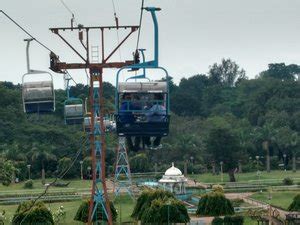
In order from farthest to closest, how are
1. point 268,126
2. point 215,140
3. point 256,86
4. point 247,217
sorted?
1. point 256,86
2. point 268,126
3. point 215,140
4. point 247,217

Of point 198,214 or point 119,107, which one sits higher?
point 119,107

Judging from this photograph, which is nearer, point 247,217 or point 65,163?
point 247,217

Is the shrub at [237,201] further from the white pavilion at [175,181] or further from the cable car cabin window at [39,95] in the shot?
the cable car cabin window at [39,95]

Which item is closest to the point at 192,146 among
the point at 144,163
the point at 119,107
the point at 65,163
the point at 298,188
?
the point at 144,163

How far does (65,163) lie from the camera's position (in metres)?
96.4

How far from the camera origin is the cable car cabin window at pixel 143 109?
26.9m

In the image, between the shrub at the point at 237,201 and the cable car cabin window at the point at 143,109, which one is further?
the shrub at the point at 237,201

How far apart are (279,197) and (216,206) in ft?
48.2

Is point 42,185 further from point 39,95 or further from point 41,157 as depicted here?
point 39,95

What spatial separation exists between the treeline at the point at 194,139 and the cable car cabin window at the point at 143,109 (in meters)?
52.2

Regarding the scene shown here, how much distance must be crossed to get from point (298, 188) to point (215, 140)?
18406mm

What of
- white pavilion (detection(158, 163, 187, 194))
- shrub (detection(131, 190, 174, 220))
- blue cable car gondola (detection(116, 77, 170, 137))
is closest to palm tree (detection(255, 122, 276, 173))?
white pavilion (detection(158, 163, 187, 194))

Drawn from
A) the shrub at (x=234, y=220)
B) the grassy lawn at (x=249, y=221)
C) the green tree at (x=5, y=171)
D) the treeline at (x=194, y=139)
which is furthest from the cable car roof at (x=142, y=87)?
the treeline at (x=194, y=139)

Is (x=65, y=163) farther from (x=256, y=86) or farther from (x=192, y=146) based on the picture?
(x=256, y=86)
